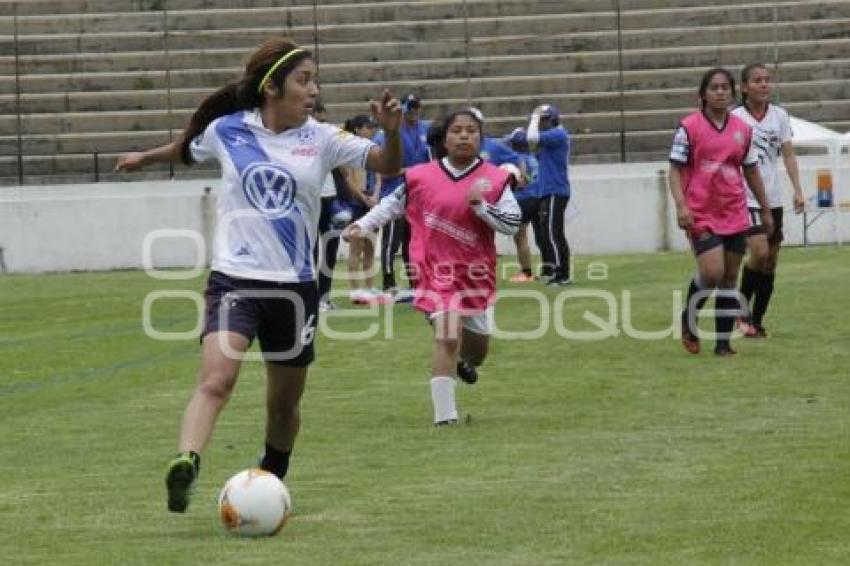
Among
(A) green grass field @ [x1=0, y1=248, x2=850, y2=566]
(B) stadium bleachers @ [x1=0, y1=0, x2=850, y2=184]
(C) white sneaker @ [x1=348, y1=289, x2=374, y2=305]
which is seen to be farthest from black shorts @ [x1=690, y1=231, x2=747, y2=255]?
(B) stadium bleachers @ [x1=0, y1=0, x2=850, y2=184]

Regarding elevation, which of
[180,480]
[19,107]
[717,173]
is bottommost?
[180,480]

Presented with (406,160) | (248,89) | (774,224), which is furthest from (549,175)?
(248,89)

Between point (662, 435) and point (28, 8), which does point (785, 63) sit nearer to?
point (28, 8)

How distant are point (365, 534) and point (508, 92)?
25881mm

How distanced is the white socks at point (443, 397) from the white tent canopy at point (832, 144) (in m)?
17.9

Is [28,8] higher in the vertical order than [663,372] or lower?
higher

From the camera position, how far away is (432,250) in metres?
11.9

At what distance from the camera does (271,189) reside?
8.44 metres

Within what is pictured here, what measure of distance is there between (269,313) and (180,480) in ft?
3.23

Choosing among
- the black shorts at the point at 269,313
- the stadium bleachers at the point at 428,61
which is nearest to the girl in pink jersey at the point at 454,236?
the black shorts at the point at 269,313

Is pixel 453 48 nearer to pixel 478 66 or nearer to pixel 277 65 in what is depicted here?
pixel 478 66

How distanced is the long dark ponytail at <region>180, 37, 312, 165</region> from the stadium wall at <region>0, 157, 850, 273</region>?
796 inches

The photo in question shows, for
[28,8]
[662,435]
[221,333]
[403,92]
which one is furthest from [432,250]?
[28,8]

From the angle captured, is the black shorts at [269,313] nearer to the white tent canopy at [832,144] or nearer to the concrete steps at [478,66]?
the white tent canopy at [832,144]
